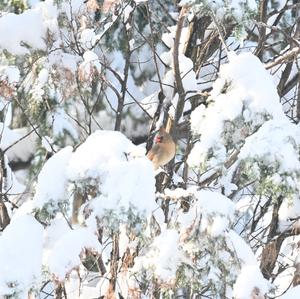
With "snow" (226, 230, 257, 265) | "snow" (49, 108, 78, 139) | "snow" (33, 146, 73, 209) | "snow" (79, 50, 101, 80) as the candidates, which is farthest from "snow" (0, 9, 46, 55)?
"snow" (226, 230, 257, 265)

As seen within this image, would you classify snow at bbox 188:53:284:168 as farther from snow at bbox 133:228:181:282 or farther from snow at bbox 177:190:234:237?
snow at bbox 133:228:181:282

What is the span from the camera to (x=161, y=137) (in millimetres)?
4020

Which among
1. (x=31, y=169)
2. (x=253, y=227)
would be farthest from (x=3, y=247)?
(x=31, y=169)

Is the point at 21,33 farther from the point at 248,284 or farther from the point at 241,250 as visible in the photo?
the point at 248,284

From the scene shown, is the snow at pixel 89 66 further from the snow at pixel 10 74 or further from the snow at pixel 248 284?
the snow at pixel 248 284

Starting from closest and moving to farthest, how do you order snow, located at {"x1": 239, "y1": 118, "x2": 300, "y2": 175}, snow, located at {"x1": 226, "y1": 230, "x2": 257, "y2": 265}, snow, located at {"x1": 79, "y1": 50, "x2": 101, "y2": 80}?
1. snow, located at {"x1": 239, "y1": 118, "x2": 300, "y2": 175}
2. snow, located at {"x1": 226, "y1": 230, "x2": 257, "y2": 265}
3. snow, located at {"x1": 79, "y1": 50, "x2": 101, "y2": 80}

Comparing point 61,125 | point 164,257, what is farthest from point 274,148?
point 61,125

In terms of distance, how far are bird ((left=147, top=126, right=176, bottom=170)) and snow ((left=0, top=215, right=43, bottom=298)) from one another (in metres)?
1.34

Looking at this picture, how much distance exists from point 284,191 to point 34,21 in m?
1.95

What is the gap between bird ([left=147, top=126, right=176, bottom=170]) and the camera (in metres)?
3.89

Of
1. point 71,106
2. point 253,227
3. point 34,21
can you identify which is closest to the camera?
point 34,21

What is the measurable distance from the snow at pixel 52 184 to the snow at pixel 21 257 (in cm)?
12

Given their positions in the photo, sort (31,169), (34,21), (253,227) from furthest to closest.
Answer: 1. (31,169)
2. (253,227)
3. (34,21)

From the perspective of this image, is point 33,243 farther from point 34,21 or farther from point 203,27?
point 203,27
